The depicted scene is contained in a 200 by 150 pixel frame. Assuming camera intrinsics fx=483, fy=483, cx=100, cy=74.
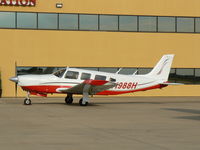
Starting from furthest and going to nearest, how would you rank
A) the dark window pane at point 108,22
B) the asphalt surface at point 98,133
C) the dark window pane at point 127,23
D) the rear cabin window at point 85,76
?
the dark window pane at point 127,23 → the dark window pane at point 108,22 → the rear cabin window at point 85,76 → the asphalt surface at point 98,133

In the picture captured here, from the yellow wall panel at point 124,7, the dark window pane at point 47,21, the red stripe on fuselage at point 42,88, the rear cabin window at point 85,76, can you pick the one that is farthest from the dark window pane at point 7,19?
the rear cabin window at point 85,76

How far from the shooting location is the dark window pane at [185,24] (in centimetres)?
3897

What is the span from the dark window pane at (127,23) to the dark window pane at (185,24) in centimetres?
380

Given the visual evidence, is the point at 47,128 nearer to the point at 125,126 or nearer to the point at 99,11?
the point at 125,126

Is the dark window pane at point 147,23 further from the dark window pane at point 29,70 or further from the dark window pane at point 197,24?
the dark window pane at point 29,70

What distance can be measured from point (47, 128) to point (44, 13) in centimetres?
2325

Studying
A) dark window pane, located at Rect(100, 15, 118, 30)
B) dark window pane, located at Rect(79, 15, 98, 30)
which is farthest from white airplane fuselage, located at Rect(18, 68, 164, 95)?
dark window pane, located at Rect(100, 15, 118, 30)

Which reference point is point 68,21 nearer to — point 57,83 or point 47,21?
point 47,21

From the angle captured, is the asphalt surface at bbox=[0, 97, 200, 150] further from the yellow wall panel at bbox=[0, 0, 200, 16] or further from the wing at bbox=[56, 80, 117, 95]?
the yellow wall panel at bbox=[0, 0, 200, 16]

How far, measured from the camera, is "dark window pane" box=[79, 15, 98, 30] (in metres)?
36.7

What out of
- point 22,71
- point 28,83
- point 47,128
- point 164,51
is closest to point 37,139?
point 47,128

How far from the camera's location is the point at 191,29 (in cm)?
3922

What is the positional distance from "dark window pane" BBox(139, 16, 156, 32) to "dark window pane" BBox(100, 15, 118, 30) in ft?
6.64

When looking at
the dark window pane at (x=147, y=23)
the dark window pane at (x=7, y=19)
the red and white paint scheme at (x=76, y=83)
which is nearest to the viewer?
the red and white paint scheme at (x=76, y=83)
